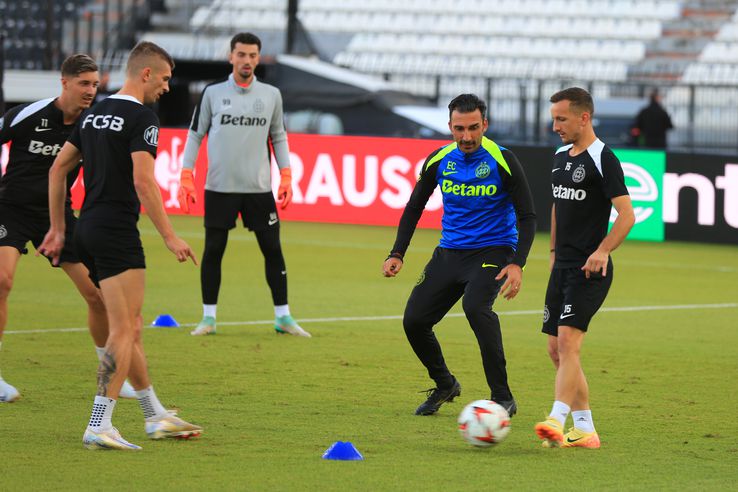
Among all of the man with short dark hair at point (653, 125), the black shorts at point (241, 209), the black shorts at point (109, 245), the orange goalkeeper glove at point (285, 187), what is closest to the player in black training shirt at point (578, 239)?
the black shorts at point (109, 245)

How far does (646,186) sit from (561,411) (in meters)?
12.5

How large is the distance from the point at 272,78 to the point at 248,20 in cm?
700

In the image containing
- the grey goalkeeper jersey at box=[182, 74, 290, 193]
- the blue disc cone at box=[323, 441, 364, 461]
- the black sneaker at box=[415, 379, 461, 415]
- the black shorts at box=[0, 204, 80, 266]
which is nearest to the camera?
the blue disc cone at box=[323, 441, 364, 461]

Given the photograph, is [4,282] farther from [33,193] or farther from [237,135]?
[237,135]

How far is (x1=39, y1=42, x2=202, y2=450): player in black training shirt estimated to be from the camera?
6.78 metres

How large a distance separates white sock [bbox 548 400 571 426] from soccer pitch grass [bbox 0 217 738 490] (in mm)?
182

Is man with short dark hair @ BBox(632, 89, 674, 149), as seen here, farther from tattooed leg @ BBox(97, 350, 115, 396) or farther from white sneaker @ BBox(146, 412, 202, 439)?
tattooed leg @ BBox(97, 350, 115, 396)

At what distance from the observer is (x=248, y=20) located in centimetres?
3612

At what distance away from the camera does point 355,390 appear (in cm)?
884

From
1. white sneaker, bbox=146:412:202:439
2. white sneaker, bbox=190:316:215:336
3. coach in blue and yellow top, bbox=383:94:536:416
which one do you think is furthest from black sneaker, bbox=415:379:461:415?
white sneaker, bbox=190:316:215:336

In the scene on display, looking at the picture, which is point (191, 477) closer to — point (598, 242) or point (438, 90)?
point (598, 242)

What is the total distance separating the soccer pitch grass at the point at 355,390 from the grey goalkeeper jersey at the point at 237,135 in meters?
1.27

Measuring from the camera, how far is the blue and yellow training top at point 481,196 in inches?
309

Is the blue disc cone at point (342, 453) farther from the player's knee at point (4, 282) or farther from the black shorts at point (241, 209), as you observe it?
the black shorts at point (241, 209)
